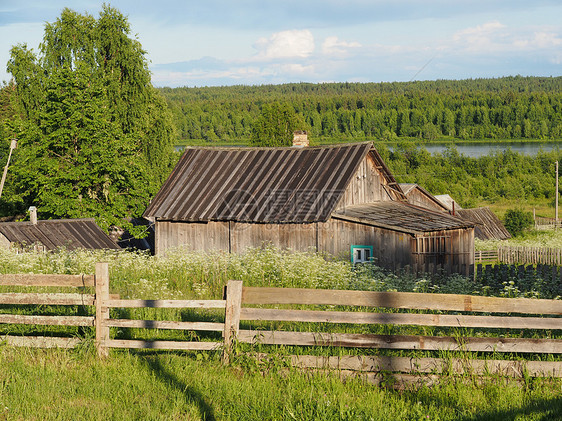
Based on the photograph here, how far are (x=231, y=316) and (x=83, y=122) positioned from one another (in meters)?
27.2

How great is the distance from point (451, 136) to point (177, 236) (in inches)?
6626

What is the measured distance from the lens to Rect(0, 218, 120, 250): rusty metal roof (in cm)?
2516

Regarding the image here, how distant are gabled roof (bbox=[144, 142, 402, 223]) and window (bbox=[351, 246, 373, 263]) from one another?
165cm

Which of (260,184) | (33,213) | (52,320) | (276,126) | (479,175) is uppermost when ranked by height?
(276,126)

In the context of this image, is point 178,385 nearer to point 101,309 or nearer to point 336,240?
point 101,309

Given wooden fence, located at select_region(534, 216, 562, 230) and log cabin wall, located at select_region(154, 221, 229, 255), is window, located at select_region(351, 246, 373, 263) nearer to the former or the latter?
log cabin wall, located at select_region(154, 221, 229, 255)

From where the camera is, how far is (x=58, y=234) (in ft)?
85.8

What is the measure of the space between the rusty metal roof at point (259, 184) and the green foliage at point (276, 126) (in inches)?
1918

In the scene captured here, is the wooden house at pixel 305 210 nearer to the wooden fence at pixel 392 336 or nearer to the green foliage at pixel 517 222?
the wooden fence at pixel 392 336

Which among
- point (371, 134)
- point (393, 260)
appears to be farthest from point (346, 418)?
point (371, 134)

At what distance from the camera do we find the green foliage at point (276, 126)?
249 feet

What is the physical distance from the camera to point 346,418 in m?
5.91

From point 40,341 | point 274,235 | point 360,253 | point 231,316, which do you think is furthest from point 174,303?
point 274,235

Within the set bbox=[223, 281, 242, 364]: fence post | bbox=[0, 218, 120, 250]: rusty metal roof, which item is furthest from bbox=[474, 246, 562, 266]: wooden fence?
bbox=[223, 281, 242, 364]: fence post
